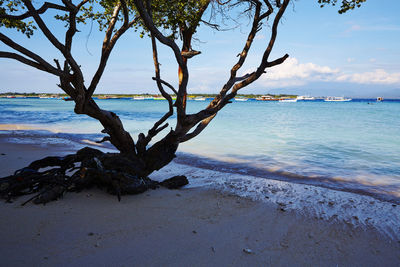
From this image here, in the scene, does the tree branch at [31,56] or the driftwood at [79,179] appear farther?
the driftwood at [79,179]

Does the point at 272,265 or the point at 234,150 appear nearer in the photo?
the point at 272,265

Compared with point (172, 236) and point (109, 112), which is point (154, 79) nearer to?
point (109, 112)

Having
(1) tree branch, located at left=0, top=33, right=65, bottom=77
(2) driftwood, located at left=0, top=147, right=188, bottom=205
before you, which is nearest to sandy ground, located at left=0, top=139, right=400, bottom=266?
(2) driftwood, located at left=0, top=147, right=188, bottom=205

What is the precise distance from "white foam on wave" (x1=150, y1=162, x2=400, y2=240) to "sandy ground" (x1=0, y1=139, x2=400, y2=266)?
39 centimetres

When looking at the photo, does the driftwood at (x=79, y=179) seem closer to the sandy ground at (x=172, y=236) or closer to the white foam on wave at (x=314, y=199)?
the sandy ground at (x=172, y=236)

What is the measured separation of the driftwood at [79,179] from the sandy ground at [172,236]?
0.16 metres

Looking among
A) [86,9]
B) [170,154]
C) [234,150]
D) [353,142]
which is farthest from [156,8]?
[353,142]

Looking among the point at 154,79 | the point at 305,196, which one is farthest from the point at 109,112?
the point at 305,196

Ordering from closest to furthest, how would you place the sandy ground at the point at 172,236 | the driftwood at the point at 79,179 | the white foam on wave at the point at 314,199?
1. the sandy ground at the point at 172,236
2. the driftwood at the point at 79,179
3. the white foam on wave at the point at 314,199

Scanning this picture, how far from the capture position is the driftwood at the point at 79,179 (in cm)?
404

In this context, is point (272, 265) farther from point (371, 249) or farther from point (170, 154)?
point (170, 154)

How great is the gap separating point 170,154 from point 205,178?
167 centimetres

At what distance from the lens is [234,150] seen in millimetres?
11672

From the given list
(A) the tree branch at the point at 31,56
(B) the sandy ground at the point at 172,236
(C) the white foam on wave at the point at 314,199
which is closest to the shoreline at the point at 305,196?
(C) the white foam on wave at the point at 314,199
